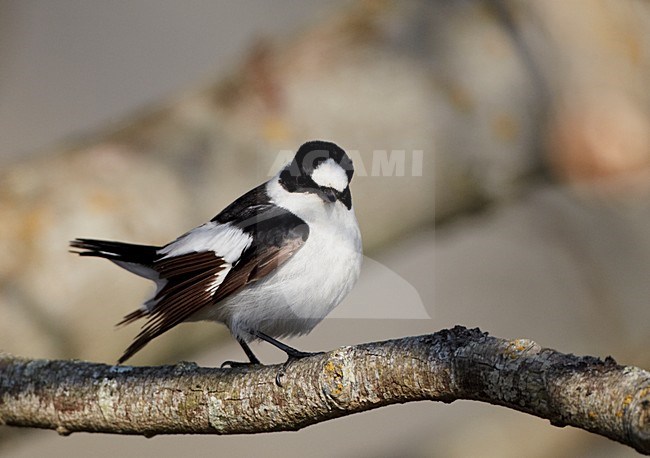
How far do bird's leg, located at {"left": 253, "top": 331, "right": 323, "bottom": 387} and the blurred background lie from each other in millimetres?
103

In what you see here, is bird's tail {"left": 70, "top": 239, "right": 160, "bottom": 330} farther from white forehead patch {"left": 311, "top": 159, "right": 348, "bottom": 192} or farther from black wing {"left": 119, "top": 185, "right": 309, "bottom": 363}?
white forehead patch {"left": 311, "top": 159, "right": 348, "bottom": 192}

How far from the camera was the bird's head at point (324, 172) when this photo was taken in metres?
1.39

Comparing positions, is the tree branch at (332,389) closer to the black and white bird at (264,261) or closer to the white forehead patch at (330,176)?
the black and white bird at (264,261)

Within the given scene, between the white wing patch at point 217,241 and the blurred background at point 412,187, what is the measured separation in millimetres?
221

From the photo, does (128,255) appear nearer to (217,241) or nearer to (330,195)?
(217,241)

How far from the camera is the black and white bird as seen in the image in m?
1.55

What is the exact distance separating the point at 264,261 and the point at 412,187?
0.51 meters

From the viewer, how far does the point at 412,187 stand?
6.82 ft

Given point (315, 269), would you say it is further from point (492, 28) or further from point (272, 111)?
point (492, 28)

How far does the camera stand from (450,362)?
4.46 feet

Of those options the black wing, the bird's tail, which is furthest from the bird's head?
the bird's tail

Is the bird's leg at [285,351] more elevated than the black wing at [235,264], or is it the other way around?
the black wing at [235,264]

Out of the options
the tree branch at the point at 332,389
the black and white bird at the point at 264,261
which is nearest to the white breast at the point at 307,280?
the black and white bird at the point at 264,261

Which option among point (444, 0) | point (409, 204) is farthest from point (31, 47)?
point (409, 204)
